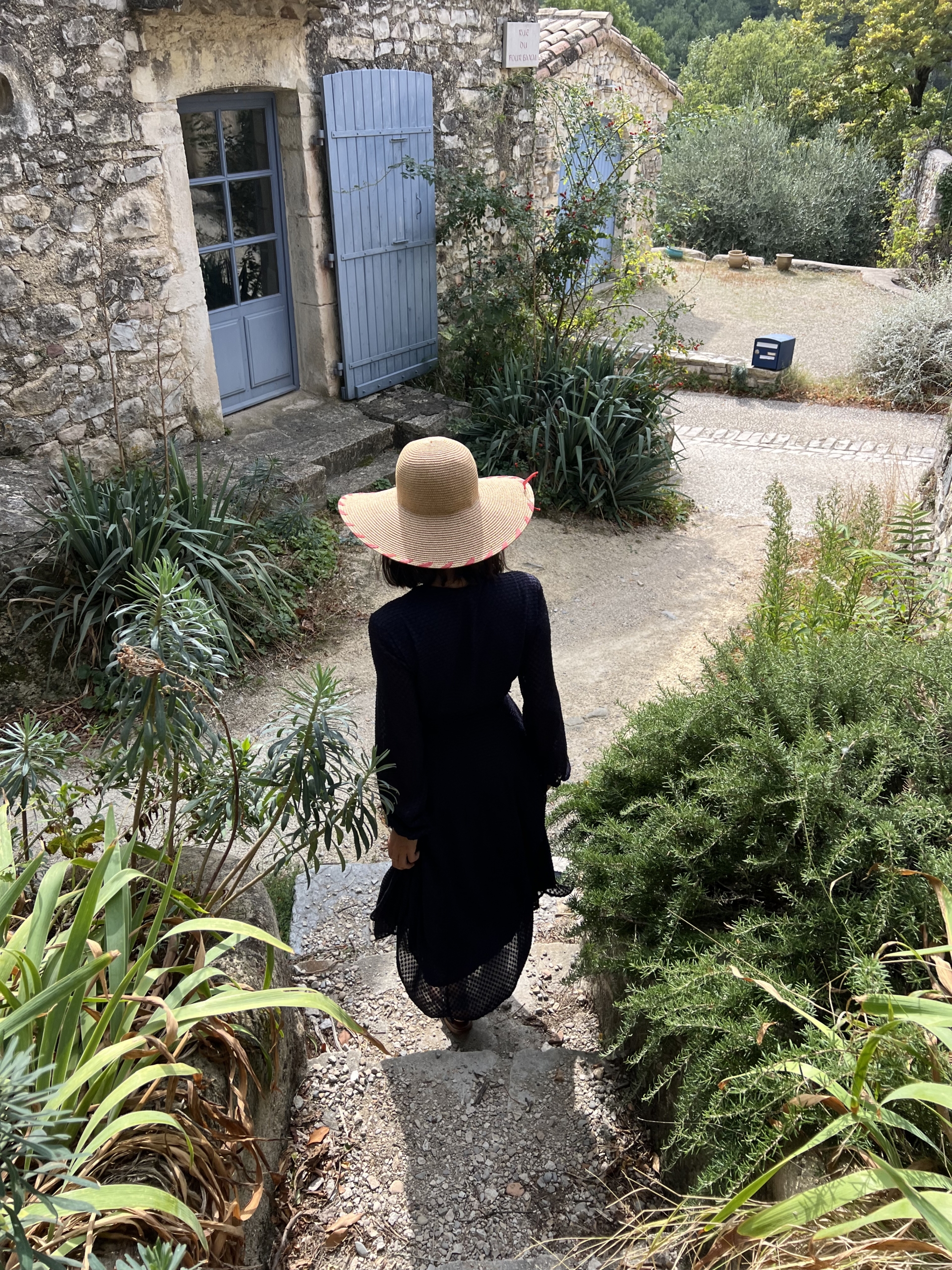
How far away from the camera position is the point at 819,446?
8.27 meters

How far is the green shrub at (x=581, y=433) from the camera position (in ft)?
21.7

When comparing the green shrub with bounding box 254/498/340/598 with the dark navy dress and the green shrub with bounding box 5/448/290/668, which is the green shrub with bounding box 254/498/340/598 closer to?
the green shrub with bounding box 5/448/290/668

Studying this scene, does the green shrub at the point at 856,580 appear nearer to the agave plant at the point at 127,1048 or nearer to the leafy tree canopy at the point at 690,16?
the agave plant at the point at 127,1048

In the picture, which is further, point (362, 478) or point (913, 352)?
point (913, 352)

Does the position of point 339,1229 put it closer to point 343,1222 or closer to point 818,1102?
point 343,1222

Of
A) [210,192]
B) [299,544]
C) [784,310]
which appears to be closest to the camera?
[299,544]

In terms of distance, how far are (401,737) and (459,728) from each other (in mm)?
165

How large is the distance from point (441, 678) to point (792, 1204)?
3.84 feet

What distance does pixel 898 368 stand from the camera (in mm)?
9586

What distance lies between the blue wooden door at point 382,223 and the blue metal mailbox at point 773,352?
150 inches

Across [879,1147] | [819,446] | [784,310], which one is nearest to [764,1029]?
[879,1147]

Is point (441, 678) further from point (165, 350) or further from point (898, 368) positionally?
point (898, 368)

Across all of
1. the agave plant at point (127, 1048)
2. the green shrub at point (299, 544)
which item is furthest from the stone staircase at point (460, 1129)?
the green shrub at point (299, 544)

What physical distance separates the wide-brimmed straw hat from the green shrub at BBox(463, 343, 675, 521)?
450 cm
